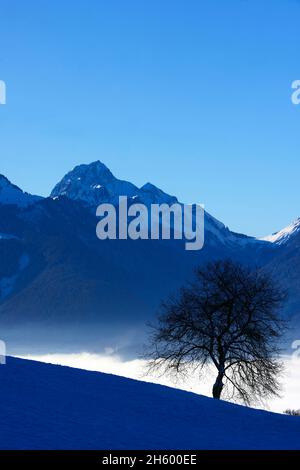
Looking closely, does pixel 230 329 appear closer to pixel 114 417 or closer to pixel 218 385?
pixel 218 385

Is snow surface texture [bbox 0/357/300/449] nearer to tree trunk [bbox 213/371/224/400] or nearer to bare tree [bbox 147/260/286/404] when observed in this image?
tree trunk [bbox 213/371/224/400]

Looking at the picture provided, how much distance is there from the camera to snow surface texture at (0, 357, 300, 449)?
33.0 meters

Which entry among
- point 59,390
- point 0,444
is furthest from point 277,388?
point 0,444

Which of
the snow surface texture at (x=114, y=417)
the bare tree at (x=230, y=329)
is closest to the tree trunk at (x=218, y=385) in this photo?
the bare tree at (x=230, y=329)

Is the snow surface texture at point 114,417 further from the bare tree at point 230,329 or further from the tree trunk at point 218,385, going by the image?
the bare tree at point 230,329

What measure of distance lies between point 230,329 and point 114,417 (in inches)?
898

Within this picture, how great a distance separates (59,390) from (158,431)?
7.50 meters

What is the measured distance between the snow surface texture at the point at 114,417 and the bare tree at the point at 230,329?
38.6ft

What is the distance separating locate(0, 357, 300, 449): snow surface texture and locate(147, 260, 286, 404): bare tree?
11.8m

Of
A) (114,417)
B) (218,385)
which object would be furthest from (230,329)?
(114,417)

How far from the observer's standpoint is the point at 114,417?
39.0 metres

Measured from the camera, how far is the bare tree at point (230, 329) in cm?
6006

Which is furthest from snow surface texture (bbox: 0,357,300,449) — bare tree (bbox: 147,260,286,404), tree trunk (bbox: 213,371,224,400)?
bare tree (bbox: 147,260,286,404)
